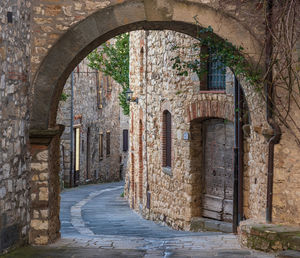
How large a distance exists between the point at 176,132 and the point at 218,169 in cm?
138

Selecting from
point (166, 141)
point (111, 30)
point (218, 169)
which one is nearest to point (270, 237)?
point (111, 30)

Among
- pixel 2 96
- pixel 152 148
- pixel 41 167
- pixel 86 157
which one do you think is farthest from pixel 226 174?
pixel 86 157

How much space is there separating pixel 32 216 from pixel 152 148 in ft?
21.1

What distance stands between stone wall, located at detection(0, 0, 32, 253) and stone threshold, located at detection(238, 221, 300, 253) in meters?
2.82

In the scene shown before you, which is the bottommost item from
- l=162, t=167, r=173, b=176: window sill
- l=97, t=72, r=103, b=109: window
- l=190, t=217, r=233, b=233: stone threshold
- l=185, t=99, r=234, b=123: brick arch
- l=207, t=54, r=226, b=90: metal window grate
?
l=190, t=217, r=233, b=233: stone threshold

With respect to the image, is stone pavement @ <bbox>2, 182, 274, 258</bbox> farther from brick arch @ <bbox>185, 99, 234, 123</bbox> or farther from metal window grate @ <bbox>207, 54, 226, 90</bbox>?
metal window grate @ <bbox>207, 54, 226, 90</bbox>

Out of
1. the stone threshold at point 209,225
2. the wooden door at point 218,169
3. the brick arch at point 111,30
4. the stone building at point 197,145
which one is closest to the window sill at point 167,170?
the stone building at point 197,145

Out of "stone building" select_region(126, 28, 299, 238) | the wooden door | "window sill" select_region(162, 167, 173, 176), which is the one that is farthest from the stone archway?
"window sill" select_region(162, 167, 173, 176)

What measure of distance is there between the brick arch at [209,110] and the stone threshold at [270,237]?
316 cm

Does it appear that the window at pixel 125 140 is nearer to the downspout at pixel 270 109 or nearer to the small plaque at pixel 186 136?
the small plaque at pixel 186 136

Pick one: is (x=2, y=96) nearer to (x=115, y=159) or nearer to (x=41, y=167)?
(x=41, y=167)

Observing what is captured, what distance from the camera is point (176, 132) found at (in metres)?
12.1

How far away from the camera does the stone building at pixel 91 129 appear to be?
22875mm

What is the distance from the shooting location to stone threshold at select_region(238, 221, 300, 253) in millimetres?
6852
